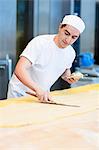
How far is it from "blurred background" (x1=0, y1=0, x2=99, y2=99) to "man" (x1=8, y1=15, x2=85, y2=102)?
4.04 feet

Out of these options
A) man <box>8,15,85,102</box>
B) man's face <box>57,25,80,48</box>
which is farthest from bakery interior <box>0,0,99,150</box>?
man's face <box>57,25,80,48</box>

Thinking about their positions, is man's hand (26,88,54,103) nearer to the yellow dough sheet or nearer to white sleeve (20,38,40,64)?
the yellow dough sheet

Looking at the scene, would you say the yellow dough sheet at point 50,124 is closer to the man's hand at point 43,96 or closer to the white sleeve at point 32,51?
the man's hand at point 43,96

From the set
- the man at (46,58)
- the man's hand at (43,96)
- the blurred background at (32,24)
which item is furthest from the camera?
the blurred background at (32,24)

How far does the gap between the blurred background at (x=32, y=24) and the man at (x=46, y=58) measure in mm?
1230

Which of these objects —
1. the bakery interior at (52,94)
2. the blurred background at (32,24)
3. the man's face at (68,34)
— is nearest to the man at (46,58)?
the man's face at (68,34)

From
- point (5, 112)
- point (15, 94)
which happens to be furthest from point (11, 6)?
point (5, 112)

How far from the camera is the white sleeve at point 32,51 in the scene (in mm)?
2180

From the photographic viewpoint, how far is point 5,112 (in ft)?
5.81

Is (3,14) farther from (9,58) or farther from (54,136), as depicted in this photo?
(54,136)

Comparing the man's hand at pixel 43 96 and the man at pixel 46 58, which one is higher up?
the man at pixel 46 58

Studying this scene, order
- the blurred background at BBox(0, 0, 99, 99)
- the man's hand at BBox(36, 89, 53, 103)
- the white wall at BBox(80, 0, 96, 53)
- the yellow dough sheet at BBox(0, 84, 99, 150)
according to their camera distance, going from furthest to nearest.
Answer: the white wall at BBox(80, 0, 96, 53) → the blurred background at BBox(0, 0, 99, 99) → the man's hand at BBox(36, 89, 53, 103) → the yellow dough sheet at BBox(0, 84, 99, 150)

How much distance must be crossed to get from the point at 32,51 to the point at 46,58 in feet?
0.60

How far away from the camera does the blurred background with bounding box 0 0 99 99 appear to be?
3.69 meters
